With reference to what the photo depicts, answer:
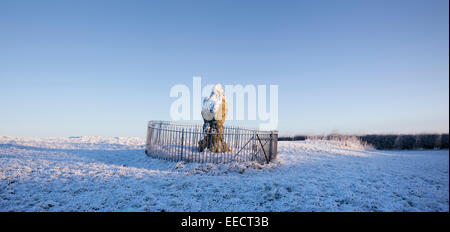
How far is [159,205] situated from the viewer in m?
5.40

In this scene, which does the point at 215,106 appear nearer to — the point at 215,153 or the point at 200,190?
the point at 215,153

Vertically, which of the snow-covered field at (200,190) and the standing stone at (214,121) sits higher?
the standing stone at (214,121)

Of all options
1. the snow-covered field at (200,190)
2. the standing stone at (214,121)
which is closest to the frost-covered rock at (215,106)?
the standing stone at (214,121)

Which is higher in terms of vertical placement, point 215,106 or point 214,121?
point 215,106

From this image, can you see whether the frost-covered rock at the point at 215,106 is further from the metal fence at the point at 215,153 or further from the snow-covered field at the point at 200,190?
the snow-covered field at the point at 200,190

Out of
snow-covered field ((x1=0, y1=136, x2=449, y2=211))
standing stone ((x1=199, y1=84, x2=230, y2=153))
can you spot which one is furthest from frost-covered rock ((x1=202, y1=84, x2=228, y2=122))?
snow-covered field ((x1=0, y1=136, x2=449, y2=211))

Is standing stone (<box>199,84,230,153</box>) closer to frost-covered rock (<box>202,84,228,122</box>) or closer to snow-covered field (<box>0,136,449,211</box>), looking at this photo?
frost-covered rock (<box>202,84,228,122</box>)

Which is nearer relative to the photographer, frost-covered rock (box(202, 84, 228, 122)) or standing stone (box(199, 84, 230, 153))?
standing stone (box(199, 84, 230, 153))

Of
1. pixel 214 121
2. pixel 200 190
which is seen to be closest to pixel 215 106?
pixel 214 121
